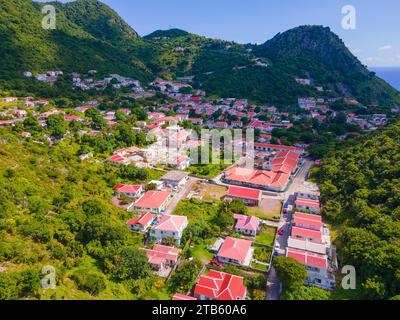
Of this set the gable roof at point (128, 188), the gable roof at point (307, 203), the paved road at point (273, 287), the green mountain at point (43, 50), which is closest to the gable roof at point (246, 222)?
the paved road at point (273, 287)

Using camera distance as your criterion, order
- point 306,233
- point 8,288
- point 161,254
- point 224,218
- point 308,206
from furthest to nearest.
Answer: point 308,206 → point 224,218 → point 306,233 → point 161,254 → point 8,288

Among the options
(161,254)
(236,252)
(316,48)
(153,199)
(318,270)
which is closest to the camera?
(318,270)

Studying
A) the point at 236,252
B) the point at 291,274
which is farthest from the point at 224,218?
the point at 291,274

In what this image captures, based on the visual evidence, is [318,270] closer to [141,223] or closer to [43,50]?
[141,223]

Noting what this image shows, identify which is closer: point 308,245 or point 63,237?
point 63,237

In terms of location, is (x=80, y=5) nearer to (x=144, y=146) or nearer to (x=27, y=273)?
(x=144, y=146)

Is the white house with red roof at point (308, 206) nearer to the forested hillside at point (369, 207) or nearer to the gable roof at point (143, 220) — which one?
the forested hillside at point (369, 207)
